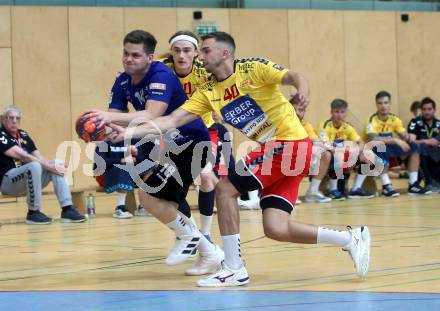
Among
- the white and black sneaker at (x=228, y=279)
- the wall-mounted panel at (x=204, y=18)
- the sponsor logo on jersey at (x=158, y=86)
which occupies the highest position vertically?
the wall-mounted panel at (x=204, y=18)

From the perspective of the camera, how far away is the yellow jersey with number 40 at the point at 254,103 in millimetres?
6633

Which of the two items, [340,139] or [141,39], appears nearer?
[141,39]

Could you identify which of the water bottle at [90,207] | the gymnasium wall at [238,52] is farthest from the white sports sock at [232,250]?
the gymnasium wall at [238,52]

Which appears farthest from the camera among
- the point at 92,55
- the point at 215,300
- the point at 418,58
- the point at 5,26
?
the point at 418,58

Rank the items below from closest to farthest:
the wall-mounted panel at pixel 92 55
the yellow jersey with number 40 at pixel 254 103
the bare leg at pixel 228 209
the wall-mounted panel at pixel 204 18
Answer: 1. the bare leg at pixel 228 209
2. the yellow jersey with number 40 at pixel 254 103
3. the wall-mounted panel at pixel 92 55
4. the wall-mounted panel at pixel 204 18

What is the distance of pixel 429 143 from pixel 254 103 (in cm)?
1000

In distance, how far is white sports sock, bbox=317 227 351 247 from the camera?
662 centimetres

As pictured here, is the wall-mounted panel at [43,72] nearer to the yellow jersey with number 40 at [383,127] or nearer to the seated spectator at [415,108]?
the yellow jersey with number 40 at [383,127]

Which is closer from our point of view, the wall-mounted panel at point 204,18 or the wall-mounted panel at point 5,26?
the wall-mounted panel at point 5,26

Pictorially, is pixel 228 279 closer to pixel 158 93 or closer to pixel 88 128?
pixel 88 128

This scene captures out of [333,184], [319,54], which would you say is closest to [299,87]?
[333,184]

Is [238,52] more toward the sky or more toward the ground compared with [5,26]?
more toward the ground

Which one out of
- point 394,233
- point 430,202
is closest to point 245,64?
point 394,233

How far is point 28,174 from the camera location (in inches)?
473
